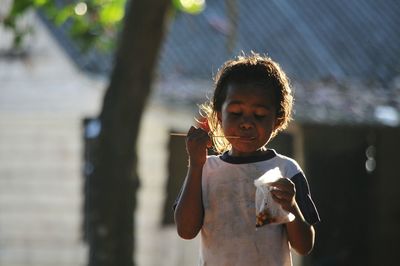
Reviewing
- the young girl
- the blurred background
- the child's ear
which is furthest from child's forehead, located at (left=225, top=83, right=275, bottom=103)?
the blurred background

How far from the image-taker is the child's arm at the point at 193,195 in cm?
278

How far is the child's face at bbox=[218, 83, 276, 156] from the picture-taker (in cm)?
282

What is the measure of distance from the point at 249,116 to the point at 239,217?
1.05 feet

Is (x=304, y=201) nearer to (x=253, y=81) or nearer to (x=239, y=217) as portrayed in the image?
(x=239, y=217)

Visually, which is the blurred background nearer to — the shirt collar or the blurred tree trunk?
the blurred tree trunk

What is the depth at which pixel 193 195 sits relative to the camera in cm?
279

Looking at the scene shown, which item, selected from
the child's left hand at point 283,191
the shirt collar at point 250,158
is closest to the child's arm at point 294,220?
the child's left hand at point 283,191

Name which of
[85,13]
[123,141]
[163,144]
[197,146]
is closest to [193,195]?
[197,146]

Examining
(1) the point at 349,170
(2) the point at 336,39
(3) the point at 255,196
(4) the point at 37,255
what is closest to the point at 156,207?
(4) the point at 37,255

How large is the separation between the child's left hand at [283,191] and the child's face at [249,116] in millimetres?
236

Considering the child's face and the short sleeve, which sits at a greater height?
the child's face

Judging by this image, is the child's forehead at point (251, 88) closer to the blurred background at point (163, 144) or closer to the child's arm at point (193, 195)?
the child's arm at point (193, 195)

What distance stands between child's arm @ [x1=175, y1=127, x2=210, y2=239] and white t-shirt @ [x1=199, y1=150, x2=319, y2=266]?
1.5 inches

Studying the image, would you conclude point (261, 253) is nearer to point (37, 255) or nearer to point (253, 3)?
point (37, 255)
